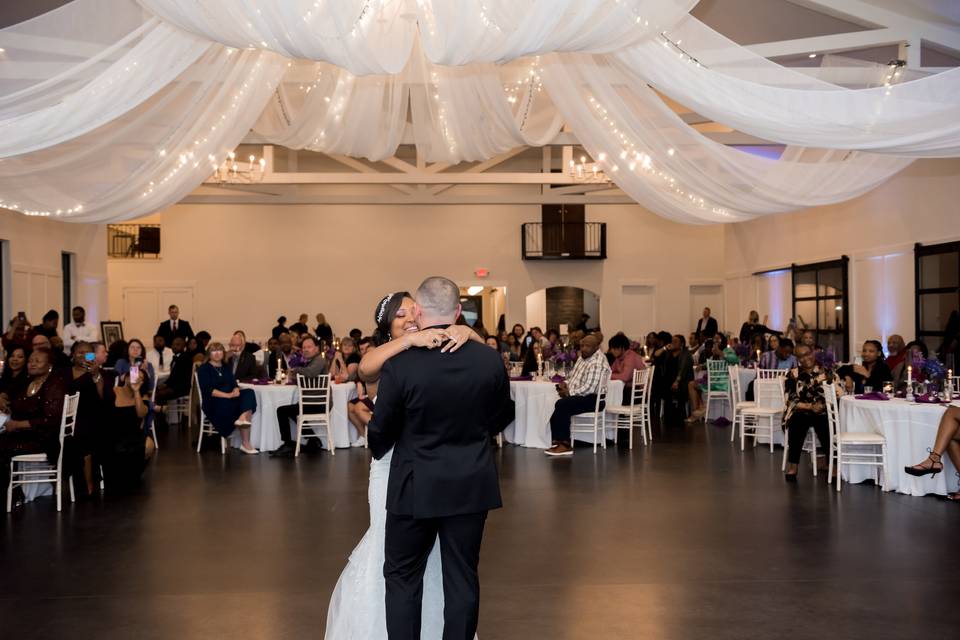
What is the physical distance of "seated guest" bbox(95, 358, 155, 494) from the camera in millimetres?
7133

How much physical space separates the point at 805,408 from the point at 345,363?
5.37m

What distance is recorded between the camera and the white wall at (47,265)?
1230 centimetres

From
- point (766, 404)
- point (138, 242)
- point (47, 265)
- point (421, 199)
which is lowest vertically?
point (766, 404)

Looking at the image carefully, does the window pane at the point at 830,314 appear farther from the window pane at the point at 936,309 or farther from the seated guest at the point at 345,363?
the seated guest at the point at 345,363

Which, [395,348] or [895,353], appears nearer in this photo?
[395,348]

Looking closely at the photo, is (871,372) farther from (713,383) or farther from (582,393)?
(713,383)

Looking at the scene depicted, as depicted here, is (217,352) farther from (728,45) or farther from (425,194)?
(425,194)

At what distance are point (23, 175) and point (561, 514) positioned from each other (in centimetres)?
401

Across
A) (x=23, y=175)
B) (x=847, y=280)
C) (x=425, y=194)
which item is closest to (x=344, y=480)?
(x=23, y=175)

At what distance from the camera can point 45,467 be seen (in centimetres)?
669

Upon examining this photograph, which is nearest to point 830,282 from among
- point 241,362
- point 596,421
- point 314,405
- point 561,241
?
point 596,421

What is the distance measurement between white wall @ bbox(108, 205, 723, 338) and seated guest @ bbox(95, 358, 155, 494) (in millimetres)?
12367

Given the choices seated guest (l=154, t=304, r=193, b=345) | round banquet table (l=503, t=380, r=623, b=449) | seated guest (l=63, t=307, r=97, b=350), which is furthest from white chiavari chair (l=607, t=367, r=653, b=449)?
seated guest (l=154, t=304, r=193, b=345)

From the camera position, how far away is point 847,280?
1291 centimetres
